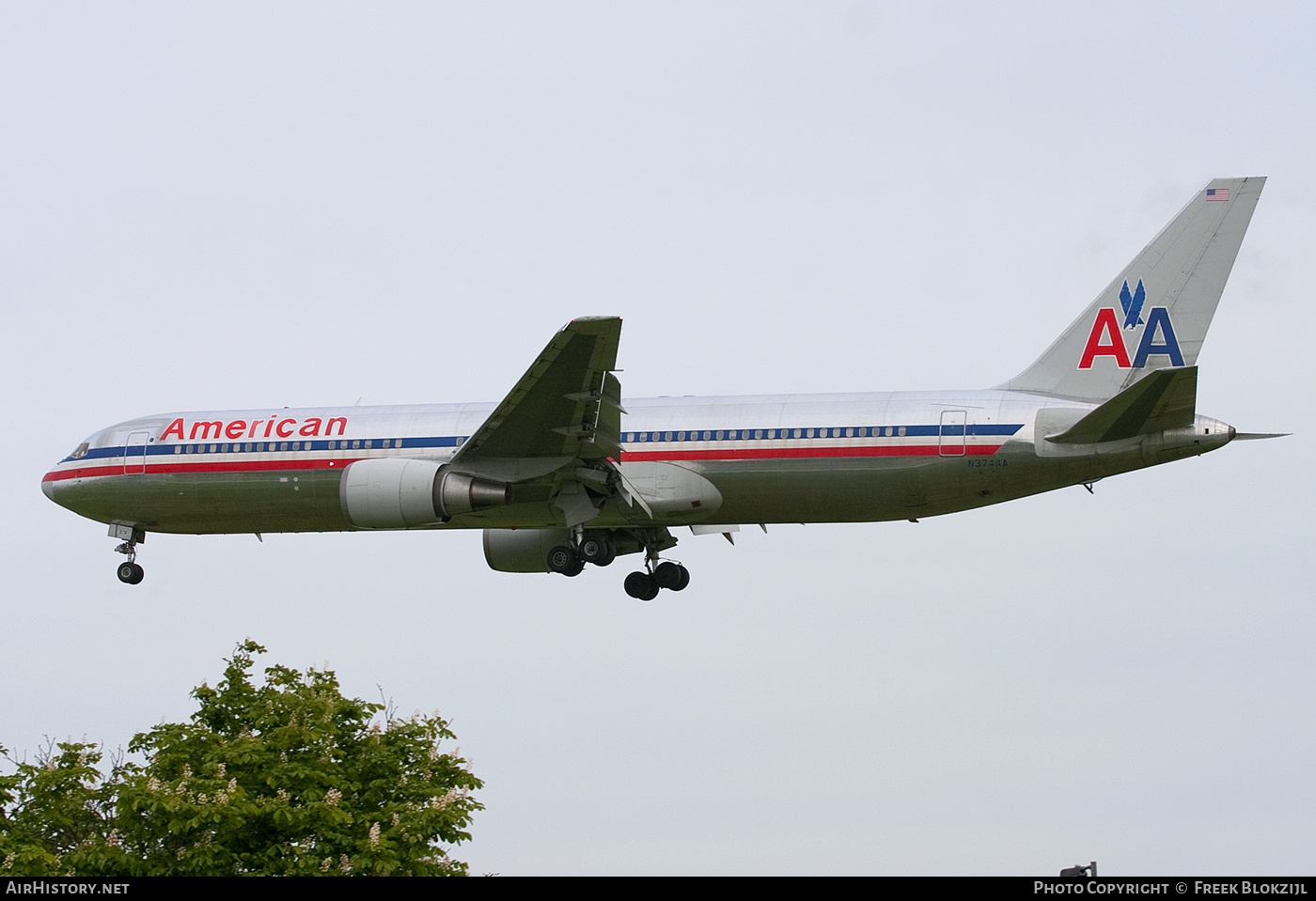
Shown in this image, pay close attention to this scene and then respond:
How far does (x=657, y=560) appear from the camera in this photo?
3734 cm

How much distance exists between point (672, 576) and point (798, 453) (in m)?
6.84

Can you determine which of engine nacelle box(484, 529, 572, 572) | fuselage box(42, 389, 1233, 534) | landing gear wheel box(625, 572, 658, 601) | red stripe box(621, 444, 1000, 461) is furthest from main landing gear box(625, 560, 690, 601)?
red stripe box(621, 444, 1000, 461)

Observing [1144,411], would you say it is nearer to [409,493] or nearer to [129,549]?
[409,493]

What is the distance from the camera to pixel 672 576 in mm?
37250

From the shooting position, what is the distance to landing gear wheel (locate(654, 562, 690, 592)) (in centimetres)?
3725

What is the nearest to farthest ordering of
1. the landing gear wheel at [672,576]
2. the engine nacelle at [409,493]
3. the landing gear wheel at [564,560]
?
the engine nacelle at [409,493]
the landing gear wheel at [564,560]
the landing gear wheel at [672,576]

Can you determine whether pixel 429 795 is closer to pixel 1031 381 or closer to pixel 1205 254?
pixel 1031 381

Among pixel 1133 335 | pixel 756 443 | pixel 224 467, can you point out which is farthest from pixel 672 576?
pixel 1133 335

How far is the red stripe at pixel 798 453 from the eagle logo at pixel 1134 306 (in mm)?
4021

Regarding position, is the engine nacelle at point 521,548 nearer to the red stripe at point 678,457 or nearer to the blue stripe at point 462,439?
the blue stripe at point 462,439

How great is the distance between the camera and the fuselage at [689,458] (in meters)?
30.5

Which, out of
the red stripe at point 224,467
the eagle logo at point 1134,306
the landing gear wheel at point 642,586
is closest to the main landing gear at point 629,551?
the landing gear wheel at point 642,586
